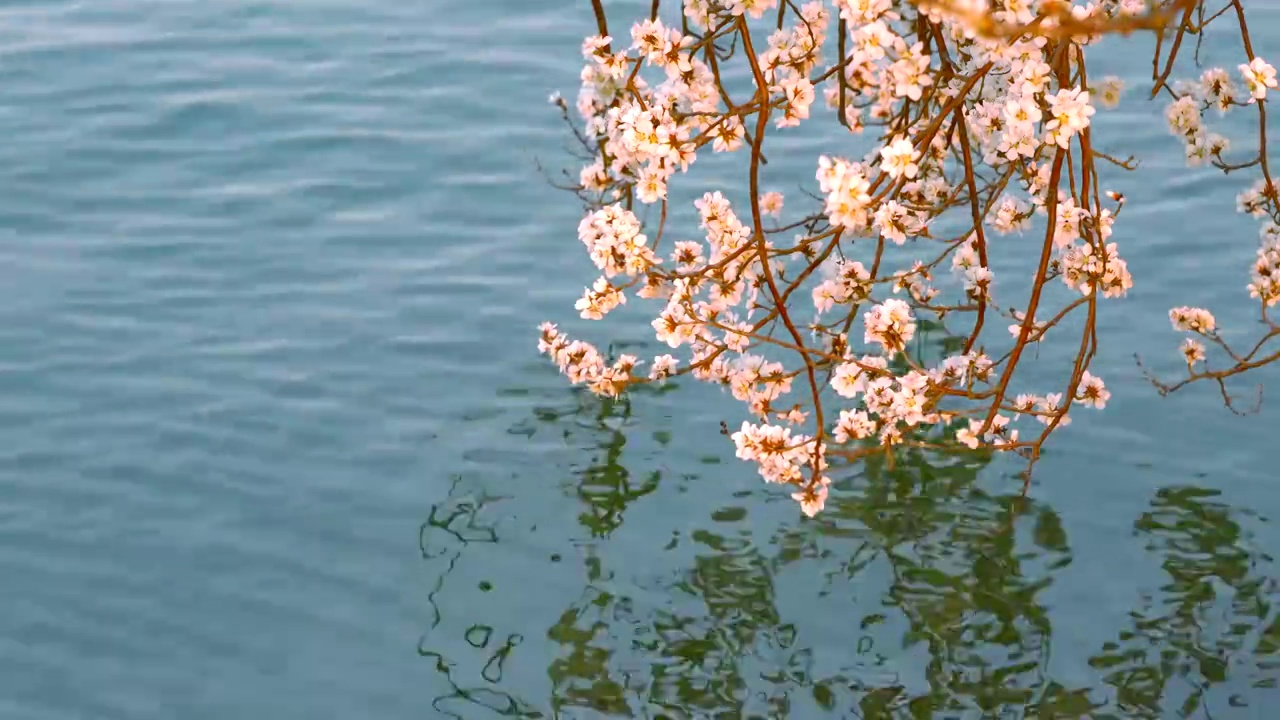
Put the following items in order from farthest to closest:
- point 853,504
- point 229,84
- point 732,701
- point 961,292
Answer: point 229,84 < point 961,292 < point 853,504 < point 732,701

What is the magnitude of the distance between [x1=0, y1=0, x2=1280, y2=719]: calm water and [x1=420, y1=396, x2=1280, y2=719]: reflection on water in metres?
0.01

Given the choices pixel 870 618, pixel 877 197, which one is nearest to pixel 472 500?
pixel 870 618

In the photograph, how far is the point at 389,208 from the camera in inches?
313

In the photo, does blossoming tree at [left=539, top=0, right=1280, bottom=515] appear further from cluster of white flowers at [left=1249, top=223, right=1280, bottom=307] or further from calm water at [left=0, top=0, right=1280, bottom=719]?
calm water at [left=0, top=0, right=1280, bottom=719]

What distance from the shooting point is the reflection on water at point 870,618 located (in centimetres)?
488

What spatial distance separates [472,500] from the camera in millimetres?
5871

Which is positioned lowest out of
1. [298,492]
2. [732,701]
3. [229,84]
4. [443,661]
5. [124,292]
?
[732,701]

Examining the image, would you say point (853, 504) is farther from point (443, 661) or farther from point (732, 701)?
point (443, 661)

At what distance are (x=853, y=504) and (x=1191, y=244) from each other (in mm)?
2631

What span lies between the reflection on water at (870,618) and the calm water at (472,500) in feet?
0.04

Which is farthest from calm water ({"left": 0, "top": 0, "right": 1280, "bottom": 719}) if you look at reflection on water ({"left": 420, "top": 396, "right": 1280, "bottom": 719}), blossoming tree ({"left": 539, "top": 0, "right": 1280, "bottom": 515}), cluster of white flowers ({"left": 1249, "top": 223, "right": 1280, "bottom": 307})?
cluster of white flowers ({"left": 1249, "top": 223, "right": 1280, "bottom": 307})

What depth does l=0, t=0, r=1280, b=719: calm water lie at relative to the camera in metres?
5.02

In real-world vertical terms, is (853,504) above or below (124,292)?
below

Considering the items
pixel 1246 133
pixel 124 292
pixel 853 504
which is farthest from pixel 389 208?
pixel 1246 133
